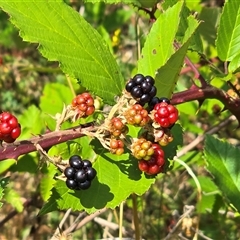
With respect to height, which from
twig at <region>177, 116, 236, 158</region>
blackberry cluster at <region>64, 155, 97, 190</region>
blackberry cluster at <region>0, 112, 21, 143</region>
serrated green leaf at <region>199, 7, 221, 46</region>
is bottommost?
twig at <region>177, 116, 236, 158</region>

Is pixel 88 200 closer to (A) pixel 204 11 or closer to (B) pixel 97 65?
(B) pixel 97 65

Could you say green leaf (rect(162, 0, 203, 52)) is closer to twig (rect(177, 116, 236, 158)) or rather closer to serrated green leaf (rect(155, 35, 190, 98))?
serrated green leaf (rect(155, 35, 190, 98))

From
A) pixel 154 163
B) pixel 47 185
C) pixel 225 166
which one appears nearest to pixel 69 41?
pixel 154 163

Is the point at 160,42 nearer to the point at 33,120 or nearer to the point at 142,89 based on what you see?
the point at 142,89

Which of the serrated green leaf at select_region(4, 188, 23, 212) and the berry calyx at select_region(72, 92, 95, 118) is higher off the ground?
the berry calyx at select_region(72, 92, 95, 118)

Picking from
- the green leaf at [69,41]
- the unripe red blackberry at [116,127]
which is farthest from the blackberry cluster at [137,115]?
the green leaf at [69,41]

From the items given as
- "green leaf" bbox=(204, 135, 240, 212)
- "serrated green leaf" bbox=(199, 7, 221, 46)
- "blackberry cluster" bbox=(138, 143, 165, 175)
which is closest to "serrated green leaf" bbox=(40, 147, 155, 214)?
"blackberry cluster" bbox=(138, 143, 165, 175)
